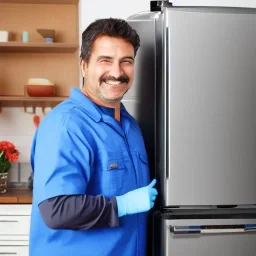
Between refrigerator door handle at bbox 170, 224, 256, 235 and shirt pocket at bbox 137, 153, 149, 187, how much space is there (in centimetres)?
22

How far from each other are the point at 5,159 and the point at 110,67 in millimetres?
1781

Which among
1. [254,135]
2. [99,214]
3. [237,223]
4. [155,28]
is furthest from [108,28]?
[237,223]

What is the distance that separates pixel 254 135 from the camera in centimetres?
185

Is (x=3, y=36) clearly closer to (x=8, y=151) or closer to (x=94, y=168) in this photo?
(x=8, y=151)

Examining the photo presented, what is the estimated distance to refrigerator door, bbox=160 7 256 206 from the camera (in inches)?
71.2

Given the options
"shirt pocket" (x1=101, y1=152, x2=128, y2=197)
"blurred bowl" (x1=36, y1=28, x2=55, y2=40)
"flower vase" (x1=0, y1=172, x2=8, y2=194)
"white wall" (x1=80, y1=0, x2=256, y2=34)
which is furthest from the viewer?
"blurred bowl" (x1=36, y1=28, x2=55, y2=40)

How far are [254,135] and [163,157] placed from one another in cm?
35

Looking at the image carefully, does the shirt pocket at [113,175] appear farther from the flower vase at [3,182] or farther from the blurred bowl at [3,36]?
the blurred bowl at [3,36]

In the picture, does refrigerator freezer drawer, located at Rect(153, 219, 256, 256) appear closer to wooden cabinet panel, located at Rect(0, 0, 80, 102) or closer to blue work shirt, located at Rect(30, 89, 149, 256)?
blue work shirt, located at Rect(30, 89, 149, 256)

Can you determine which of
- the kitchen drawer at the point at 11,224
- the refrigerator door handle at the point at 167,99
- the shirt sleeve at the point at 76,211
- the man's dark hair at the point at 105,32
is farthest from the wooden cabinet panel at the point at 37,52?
the shirt sleeve at the point at 76,211

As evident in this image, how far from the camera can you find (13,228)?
9.60ft

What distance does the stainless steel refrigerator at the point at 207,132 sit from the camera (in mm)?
1804

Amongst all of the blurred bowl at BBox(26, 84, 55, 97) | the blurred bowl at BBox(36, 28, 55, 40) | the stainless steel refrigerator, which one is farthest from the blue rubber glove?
the blurred bowl at BBox(36, 28, 55, 40)

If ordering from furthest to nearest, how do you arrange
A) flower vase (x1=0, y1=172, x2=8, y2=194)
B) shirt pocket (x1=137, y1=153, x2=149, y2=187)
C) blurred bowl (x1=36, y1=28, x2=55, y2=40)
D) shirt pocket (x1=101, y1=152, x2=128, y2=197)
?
blurred bowl (x1=36, y1=28, x2=55, y2=40), flower vase (x1=0, y1=172, x2=8, y2=194), shirt pocket (x1=137, y1=153, x2=149, y2=187), shirt pocket (x1=101, y1=152, x2=128, y2=197)
